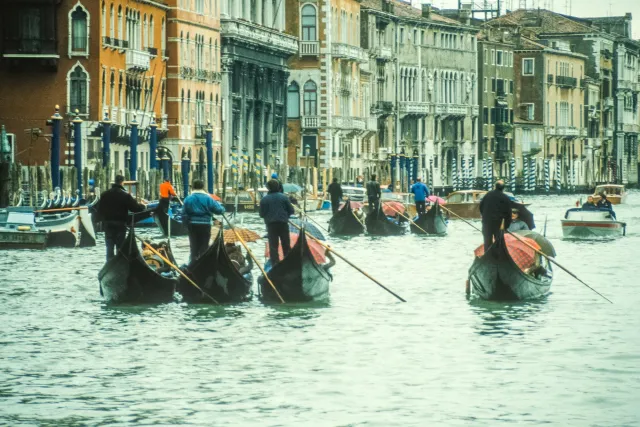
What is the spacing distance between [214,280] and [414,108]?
243 ft

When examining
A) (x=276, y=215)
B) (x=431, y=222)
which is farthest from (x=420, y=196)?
(x=276, y=215)

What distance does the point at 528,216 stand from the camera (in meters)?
24.2

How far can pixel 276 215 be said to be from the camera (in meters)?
22.0

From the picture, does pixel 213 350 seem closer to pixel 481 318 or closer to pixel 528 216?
pixel 481 318

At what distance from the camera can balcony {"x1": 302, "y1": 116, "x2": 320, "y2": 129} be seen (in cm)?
8200

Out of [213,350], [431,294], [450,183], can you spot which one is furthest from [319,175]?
[213,350]

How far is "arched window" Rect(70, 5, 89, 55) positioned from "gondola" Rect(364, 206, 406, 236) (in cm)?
1554

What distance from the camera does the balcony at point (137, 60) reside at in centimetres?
5850

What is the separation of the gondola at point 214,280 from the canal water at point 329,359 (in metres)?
0.18

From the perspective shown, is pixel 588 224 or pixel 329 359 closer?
pixel 329 359

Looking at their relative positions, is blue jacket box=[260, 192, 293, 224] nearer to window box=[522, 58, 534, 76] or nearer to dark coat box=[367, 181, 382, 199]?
dark coat box=[367, 181, 382, 199]

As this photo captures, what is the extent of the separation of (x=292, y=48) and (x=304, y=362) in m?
61.4

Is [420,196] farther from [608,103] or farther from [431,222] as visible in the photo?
[608,103]

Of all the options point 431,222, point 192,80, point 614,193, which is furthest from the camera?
point 614,193
